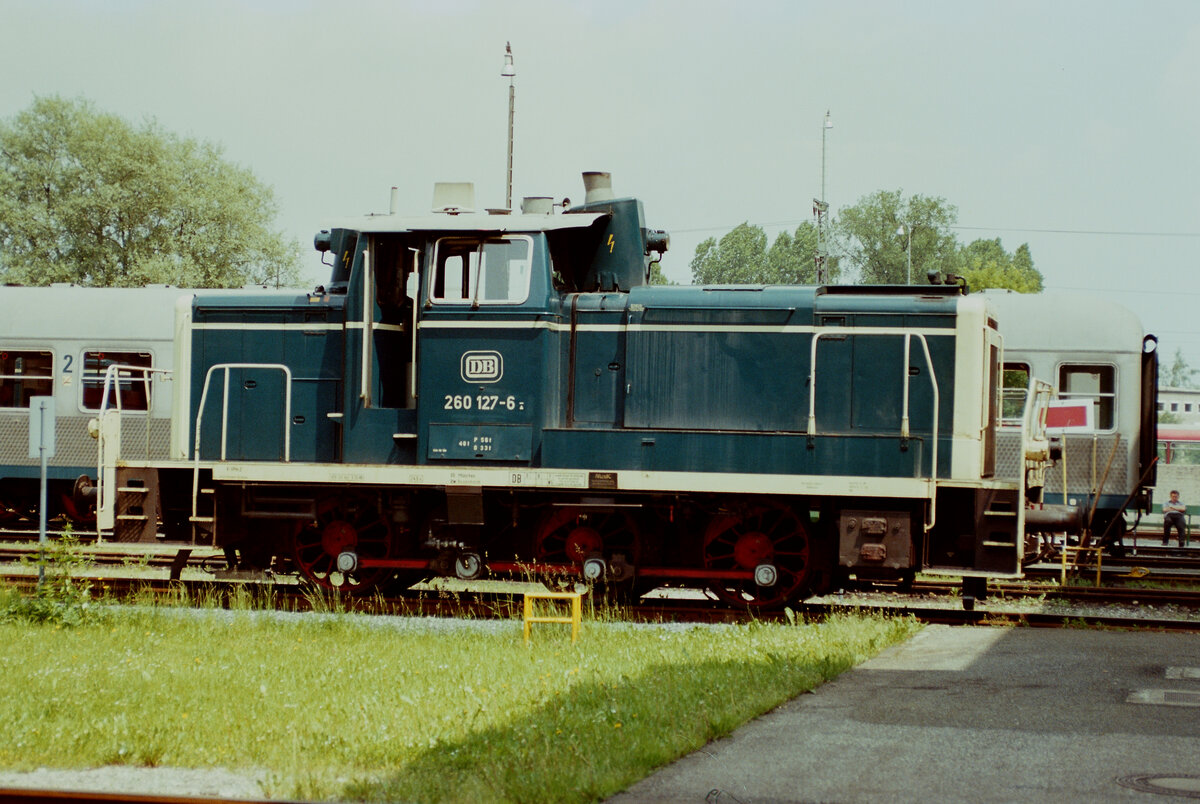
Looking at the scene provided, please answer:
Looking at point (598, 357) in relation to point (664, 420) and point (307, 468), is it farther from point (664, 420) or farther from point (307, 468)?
point (307, 468)

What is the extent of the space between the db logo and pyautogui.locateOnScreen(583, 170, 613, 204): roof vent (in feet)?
6.02

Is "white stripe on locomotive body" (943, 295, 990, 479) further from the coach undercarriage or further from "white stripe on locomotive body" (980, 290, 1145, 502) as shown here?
"white stripe on locomotive body" (980, 290, 1145, 502)

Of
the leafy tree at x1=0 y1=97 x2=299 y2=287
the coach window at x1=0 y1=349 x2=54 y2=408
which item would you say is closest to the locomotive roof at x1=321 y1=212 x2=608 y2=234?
the coach window at x1=0 y1=349 x2=54 y2=408

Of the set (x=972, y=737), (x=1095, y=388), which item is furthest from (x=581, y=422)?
Answer: (x=1095, y=388)

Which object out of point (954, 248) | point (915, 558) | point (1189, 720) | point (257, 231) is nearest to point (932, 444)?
point (915, 558)

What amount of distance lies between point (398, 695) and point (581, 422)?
4686 mm

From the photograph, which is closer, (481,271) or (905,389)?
(905,389)

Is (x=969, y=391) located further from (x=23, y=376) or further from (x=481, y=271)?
(x=23, y=376)

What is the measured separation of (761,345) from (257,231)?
36.6m

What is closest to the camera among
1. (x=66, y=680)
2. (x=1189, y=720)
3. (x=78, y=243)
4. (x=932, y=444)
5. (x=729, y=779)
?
(x=729, y=779)

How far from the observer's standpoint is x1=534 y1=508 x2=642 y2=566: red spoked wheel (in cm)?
1205

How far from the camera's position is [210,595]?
12.4m

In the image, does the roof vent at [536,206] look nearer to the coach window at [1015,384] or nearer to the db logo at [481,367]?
the db logo at [481,367]

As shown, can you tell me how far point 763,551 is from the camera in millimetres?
11844
